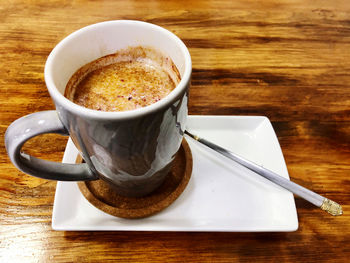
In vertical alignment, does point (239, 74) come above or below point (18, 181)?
above

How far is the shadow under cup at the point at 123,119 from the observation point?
44 cm

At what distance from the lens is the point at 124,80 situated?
0.66 m

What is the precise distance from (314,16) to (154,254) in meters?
1.09

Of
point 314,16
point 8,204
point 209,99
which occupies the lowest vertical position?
point 8,204

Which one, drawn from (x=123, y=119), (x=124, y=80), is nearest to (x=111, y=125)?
(x=123, y=119)

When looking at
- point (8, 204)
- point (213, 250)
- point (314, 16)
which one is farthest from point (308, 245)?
point (314, 16)

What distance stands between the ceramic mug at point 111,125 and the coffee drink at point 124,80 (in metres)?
0.02

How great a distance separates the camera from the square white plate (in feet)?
1.97

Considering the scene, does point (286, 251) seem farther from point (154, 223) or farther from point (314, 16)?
point (314, 16)

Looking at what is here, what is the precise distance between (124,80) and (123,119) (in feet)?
0.85

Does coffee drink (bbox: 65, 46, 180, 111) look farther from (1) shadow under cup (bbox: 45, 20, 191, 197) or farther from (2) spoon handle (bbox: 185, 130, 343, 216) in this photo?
(2) spoon handle (bbox: 185, 130, 343, 216)

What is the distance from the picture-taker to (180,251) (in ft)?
2.01

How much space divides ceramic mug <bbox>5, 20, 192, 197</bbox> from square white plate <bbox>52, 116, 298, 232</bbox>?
0.07m

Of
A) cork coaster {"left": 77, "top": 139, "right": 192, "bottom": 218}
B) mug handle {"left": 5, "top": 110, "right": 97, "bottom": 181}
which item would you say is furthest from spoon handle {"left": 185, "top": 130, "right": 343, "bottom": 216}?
mug handle {"left": 5, "top": 110, "right": 97, "bottom": 181}
